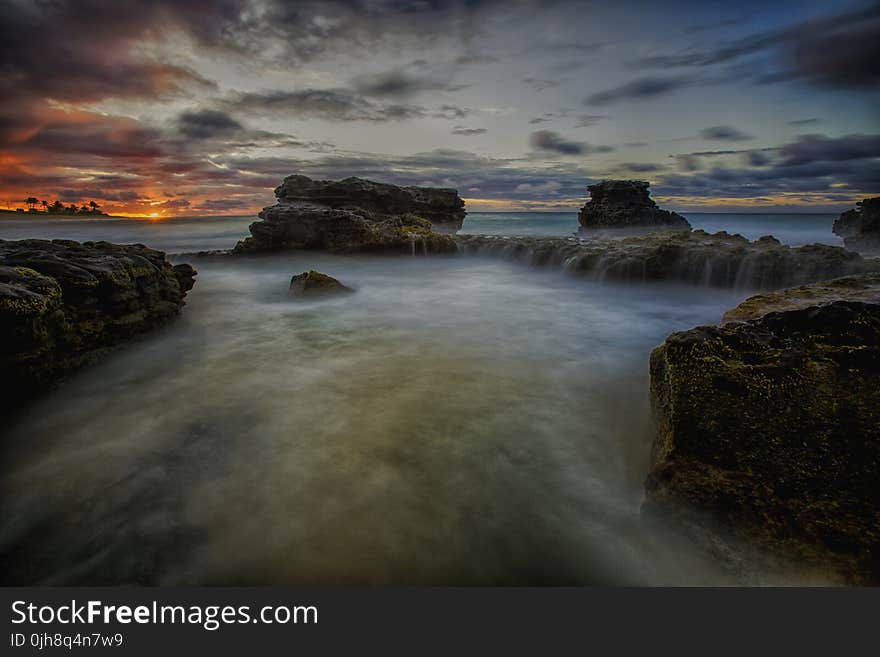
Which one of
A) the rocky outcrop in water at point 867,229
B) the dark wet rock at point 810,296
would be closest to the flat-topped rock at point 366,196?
the dark wet rock at point 810,296

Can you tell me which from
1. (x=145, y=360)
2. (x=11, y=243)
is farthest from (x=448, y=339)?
(x=11, y=243)

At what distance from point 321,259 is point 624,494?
16622 millimetres

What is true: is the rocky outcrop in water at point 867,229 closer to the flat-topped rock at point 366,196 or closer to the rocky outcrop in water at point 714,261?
the rocky outcrop in water at point 714,261

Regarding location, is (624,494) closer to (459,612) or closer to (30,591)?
(459,612)

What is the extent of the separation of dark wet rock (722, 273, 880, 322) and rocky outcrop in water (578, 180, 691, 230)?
31.2m

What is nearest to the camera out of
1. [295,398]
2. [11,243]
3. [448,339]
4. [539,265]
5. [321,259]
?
[295,398]

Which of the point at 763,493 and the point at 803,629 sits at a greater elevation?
the point at 763,493

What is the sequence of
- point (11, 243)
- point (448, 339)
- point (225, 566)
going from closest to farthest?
point (225, 566)
point (11, 243)
point (448, 339)

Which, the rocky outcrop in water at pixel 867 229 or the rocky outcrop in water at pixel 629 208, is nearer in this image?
the rocky outcrop in water at pixel 867 229

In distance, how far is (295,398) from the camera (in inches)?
175

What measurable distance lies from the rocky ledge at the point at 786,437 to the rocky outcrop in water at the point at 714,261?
970cm

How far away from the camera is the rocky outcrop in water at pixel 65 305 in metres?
3.76

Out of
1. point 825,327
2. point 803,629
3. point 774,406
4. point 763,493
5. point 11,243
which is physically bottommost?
point 803,629

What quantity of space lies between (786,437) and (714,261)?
10.8 meters
